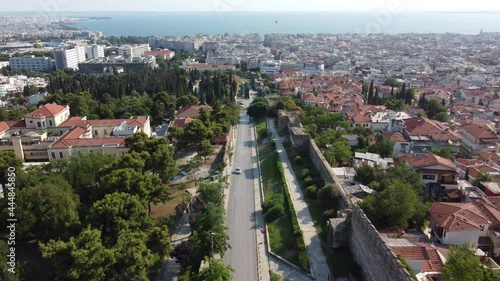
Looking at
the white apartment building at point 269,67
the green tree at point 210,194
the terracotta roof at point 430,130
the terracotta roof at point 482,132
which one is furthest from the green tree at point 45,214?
the white apartment building at point 269,67

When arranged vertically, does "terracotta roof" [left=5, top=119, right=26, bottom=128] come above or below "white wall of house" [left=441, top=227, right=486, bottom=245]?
below

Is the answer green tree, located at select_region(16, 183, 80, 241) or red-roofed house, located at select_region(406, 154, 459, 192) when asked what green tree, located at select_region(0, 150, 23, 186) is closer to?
green tree, located at select_region(16, 183, 80, 241)

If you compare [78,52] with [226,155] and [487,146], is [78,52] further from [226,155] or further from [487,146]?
[487,146]

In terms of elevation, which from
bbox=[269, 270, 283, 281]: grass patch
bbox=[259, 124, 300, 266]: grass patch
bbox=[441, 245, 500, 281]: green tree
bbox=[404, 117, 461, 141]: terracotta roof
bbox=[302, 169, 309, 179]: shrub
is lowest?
bbox=[259, 124, 300, 266]: grass patch

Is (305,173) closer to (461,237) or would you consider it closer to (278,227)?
(278,227)

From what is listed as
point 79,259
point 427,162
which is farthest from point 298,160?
point 79,259

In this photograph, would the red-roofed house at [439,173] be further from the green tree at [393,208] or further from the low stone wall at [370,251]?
the green tree at [393,208]

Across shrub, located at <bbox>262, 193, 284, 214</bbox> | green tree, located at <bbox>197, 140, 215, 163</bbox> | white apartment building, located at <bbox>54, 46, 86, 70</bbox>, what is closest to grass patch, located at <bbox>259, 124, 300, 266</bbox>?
shrub, located at <bbox>262, 193, 284, 214</bbox>

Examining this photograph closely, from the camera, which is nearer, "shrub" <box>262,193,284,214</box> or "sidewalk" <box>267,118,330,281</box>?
"sidewalk" <box>267,118,330,281</box>
